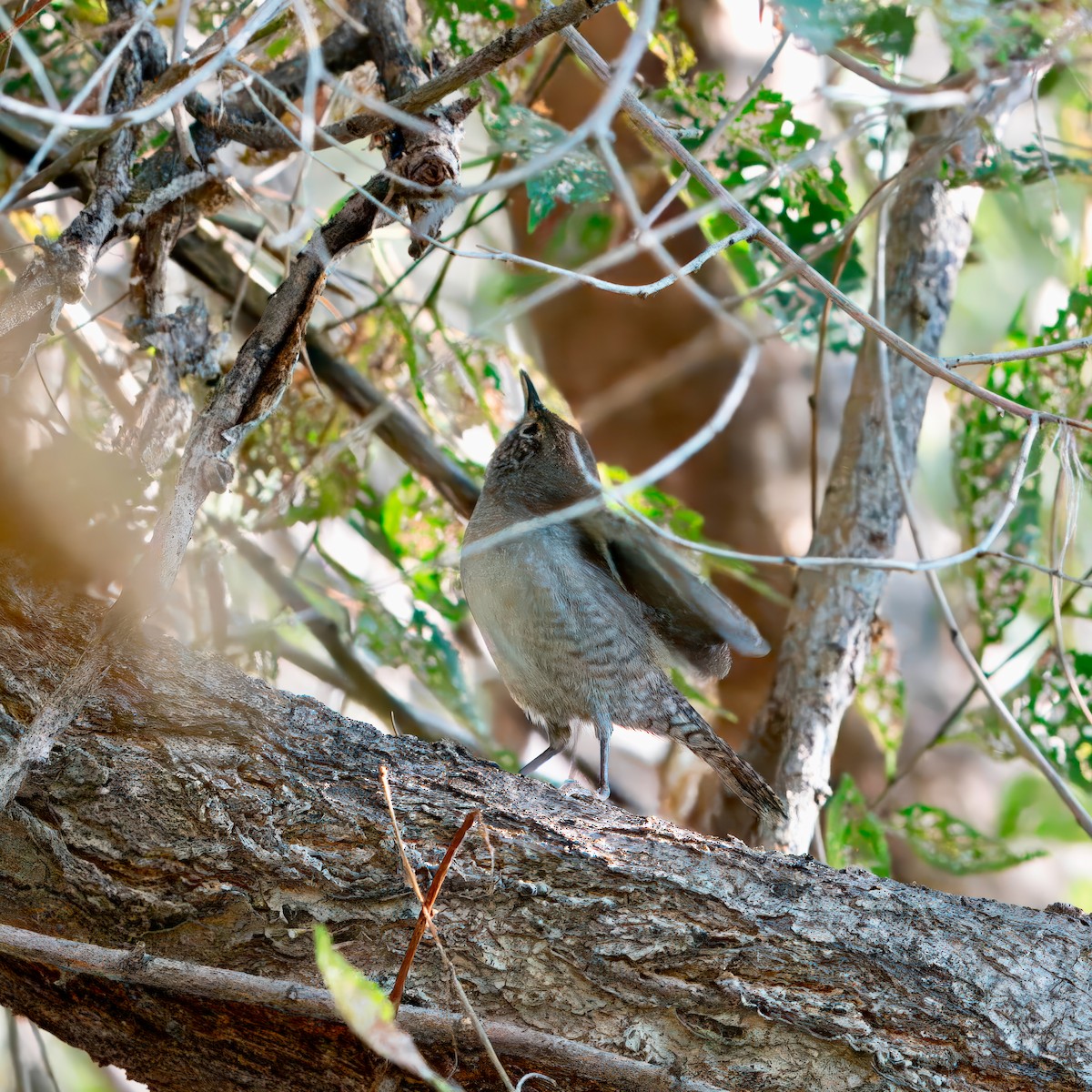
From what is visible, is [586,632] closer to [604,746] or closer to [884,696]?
[604,746]

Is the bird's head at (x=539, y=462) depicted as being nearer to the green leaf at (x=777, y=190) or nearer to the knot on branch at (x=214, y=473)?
the green leaf at (x=777, y=190)

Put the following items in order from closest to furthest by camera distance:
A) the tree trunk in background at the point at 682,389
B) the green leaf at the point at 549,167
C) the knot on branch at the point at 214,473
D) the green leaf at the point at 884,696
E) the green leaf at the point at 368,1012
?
the green leaf at the point at 368,1012
the knot on branch at the point at 214,473
the green leaf at the point at 549,167
the green leaf at the point at 884,696
the tree trunk in background at the point at 682,389

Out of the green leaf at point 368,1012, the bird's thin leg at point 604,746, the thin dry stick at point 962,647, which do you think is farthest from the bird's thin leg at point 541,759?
the green leaf at point 368,1012

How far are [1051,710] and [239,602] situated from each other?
254 cm

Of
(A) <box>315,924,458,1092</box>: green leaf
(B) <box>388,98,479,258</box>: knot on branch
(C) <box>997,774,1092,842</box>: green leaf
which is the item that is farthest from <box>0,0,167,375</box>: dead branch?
(C) <box>997,774,1092,842</box>: green leaf

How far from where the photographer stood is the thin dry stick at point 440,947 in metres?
1.29

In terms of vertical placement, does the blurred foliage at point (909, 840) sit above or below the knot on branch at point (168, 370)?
above

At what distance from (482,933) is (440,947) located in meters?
0.22

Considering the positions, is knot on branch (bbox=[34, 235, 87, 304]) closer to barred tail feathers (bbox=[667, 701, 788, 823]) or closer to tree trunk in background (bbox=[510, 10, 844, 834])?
barred tail feathers (bbox=[667, 701, 788, 823])

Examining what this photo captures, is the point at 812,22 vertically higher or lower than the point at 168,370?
higher

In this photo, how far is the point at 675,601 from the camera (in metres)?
2.56

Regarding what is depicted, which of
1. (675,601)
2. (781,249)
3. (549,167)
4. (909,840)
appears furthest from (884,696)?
(781,249)

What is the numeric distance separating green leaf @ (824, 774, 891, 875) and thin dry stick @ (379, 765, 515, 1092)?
60.4 inches

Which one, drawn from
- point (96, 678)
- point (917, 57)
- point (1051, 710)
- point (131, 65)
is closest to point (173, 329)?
point (131, 65)
